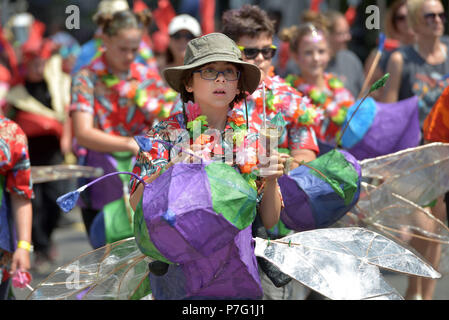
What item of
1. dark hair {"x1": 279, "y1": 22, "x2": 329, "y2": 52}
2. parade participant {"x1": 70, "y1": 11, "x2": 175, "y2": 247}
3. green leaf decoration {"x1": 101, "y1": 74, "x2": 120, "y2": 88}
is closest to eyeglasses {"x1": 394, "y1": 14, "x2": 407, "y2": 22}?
dark hair {"x1": 279, "y1": 22, "x2": 329, "y2": 52}

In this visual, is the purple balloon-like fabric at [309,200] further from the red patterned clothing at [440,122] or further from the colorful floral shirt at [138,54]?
the colorful floral shirt at [138,54]

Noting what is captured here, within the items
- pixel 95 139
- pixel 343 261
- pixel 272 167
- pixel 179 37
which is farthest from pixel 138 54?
pixel 343 261

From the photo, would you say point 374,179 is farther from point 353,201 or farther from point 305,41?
point 305,41

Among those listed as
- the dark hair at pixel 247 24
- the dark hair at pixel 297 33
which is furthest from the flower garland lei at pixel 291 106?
the dark hair at pixel 297 33

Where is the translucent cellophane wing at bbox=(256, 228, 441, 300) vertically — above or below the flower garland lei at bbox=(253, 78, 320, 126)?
below

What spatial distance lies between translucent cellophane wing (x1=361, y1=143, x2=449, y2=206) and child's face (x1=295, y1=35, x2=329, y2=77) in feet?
6.24

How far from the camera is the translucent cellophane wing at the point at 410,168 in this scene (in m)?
4.17

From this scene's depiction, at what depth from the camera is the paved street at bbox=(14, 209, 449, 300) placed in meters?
6.29

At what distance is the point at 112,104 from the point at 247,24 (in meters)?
1.36

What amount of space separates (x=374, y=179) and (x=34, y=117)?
15.2 feet

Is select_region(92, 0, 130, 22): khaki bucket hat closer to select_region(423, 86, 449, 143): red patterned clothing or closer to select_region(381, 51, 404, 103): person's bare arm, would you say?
select_region(381, 51, 404, 103): person's bare arm
